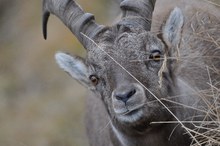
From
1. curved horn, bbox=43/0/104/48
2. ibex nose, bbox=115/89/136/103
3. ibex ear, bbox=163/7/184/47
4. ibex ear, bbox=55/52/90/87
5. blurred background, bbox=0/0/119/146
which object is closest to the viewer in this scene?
ibex nose, bbox=115/89/136/103

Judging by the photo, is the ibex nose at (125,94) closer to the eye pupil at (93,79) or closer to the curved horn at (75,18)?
the eye pupil at (93,79)

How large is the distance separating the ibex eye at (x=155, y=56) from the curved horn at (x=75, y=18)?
0.84m

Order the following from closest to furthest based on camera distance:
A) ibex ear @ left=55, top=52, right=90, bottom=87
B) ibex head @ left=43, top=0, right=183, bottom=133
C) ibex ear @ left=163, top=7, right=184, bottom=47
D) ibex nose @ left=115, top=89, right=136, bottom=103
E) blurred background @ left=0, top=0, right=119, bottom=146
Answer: ibex nose @ left=115, top=89, right=136, bottom=103, ibex head @ left=43, top=0, right=183, bottom=133, ibex ear @ left=163, top=7, right=184, bottom=47, ibex ear @ left=55, top=52, right=90, bottom=87, blurred background @ left=0, top=0, right=119, bottom=146

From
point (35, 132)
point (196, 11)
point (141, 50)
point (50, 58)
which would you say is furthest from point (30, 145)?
point (141, 50)

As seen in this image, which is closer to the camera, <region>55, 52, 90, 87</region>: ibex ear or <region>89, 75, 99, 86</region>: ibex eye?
<region>89, 75, 99, 86</region>: ibex eye

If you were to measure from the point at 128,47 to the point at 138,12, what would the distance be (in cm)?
81

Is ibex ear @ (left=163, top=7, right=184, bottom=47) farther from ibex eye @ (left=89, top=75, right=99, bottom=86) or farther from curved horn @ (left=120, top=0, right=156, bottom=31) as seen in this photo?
ibex eye @ (left=89, top=75, right=99, bottom=86)

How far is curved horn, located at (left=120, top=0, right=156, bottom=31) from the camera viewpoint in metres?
11.3

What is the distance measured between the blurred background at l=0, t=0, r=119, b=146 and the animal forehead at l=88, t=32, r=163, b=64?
6852 mm

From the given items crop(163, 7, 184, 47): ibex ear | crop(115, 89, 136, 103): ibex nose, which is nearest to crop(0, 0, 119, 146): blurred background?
crop(163, 7, 184, 47): ibex ear

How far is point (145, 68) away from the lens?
1073 cm

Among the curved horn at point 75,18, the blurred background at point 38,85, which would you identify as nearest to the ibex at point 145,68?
the curved horn at point 75,18

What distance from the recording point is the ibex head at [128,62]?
34.5 feet

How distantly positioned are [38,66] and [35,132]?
10.4 ft
